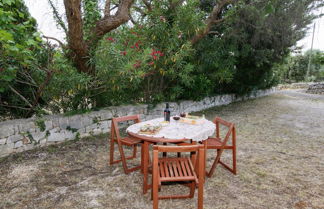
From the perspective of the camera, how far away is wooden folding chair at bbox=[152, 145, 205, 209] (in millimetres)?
2055

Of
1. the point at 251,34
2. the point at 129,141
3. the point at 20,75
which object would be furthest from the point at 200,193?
the point at 251,34

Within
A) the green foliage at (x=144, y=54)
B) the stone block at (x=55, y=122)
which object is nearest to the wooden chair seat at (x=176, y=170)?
the green foliage at (x=144, y=54)

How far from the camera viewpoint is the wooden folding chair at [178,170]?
80.9 inches

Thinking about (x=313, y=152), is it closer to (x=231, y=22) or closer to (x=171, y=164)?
(x=171, y=164)

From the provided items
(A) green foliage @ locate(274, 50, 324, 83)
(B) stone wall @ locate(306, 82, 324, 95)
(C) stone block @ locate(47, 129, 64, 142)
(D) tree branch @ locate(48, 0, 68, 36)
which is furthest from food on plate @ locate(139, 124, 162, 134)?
(A) green foliage @ locate(274, 50, 324, 83)

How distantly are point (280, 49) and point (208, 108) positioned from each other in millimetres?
3196

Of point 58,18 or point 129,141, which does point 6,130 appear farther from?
point 58,18

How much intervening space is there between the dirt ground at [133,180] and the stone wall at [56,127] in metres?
0.18

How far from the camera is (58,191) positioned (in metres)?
2.60

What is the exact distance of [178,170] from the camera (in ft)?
7.57

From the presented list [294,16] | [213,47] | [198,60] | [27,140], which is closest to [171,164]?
[27,140]

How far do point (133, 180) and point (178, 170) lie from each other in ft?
2.77

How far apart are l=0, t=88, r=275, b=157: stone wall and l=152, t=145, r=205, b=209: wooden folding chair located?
2567mm

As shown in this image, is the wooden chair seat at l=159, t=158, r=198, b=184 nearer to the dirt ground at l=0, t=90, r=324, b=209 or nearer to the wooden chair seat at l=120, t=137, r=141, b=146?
the dirt ground at l=0, t=90, r=324, b=209
